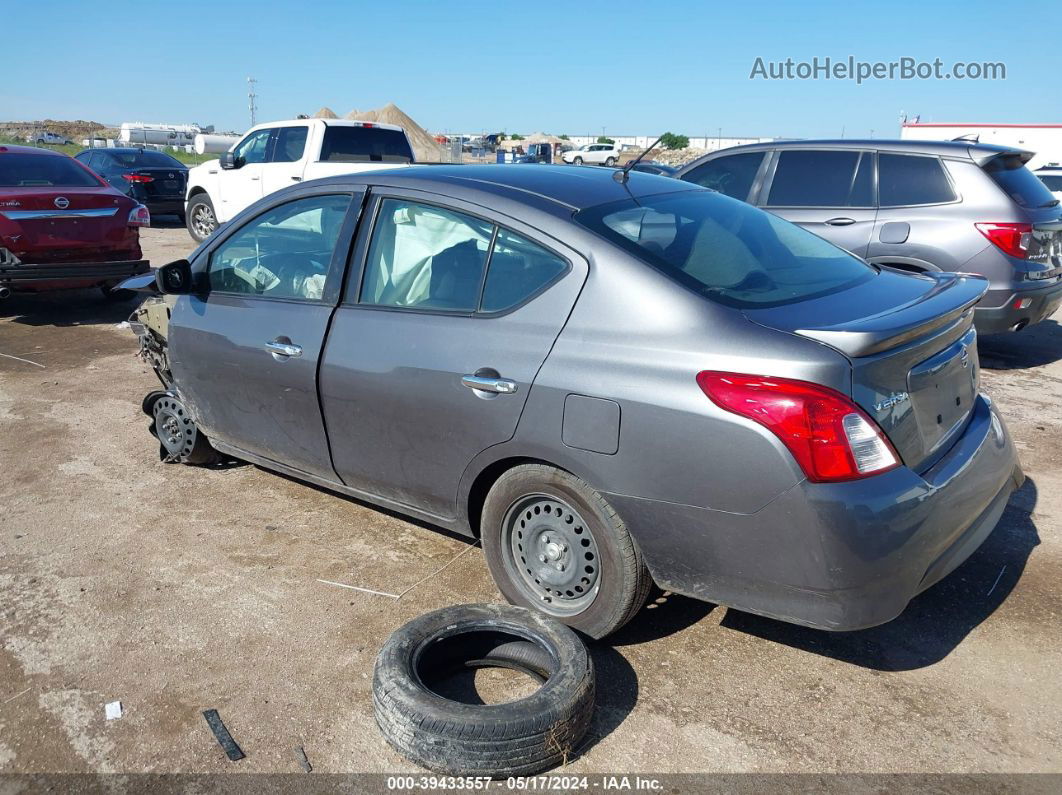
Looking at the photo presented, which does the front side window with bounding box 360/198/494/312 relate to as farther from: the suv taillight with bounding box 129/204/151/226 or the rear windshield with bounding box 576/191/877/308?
the suv taillight with bounding box 129/204/151/226

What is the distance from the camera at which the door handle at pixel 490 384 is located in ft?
10.2

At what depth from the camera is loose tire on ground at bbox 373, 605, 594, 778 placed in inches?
100

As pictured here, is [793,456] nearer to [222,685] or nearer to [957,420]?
[957,420]

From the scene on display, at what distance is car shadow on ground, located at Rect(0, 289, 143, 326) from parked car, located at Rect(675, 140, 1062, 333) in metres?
7.08

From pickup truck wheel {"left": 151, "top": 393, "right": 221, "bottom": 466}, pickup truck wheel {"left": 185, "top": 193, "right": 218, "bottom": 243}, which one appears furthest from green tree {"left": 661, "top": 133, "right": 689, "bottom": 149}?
pickup truck wheel {"left": 151, "top": 393, "right": 221, "bottom": 466}

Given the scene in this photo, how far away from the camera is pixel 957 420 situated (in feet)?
10.3

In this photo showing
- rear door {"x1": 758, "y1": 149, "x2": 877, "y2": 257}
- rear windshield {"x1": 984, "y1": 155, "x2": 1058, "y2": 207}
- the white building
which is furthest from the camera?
the white building

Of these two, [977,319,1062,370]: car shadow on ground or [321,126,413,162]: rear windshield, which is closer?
[977,319,1062,370]: car shadow on ground

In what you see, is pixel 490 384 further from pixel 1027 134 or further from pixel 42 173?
pixel 1027 134

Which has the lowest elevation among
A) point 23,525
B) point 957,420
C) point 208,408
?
point 23,525

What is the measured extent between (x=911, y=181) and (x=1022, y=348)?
Result: 2289 millimetres

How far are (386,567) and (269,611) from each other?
0.56m

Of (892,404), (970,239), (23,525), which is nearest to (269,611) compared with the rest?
(23,525)

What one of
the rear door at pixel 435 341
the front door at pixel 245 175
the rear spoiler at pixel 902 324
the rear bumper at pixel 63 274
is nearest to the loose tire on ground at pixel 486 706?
the rear door at pixel 435 341
